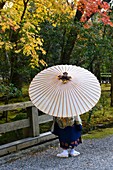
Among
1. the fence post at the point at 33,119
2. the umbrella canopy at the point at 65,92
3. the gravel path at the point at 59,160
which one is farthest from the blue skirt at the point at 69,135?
the fence post at the point at 33,119

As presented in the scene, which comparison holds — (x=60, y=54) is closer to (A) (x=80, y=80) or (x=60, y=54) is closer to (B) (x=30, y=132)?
(B) (x=30, y=132)

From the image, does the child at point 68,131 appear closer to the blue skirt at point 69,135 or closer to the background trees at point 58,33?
the blue skirt at point 69,135

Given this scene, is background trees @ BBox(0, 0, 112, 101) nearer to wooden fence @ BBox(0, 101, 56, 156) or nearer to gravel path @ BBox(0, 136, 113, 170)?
wooden fence @ BBox(0, 101, 56, 156)

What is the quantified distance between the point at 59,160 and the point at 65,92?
3.38 feet

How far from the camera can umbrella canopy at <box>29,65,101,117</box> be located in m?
3.33

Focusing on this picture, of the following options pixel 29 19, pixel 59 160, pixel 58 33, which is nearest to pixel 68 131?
pixel 59 160

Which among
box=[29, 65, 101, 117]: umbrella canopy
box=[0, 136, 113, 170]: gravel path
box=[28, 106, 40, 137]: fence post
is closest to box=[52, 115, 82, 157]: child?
box=[0, 136, 113, 170]: gravel path

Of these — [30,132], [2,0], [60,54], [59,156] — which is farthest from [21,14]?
[59,156]

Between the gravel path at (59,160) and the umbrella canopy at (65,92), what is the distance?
740mm

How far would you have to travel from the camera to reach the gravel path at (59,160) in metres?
3.41

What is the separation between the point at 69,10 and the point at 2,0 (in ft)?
6.57

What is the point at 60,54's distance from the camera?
6918 millimetres

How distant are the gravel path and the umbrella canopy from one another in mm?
740

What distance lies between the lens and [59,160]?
3.68m
